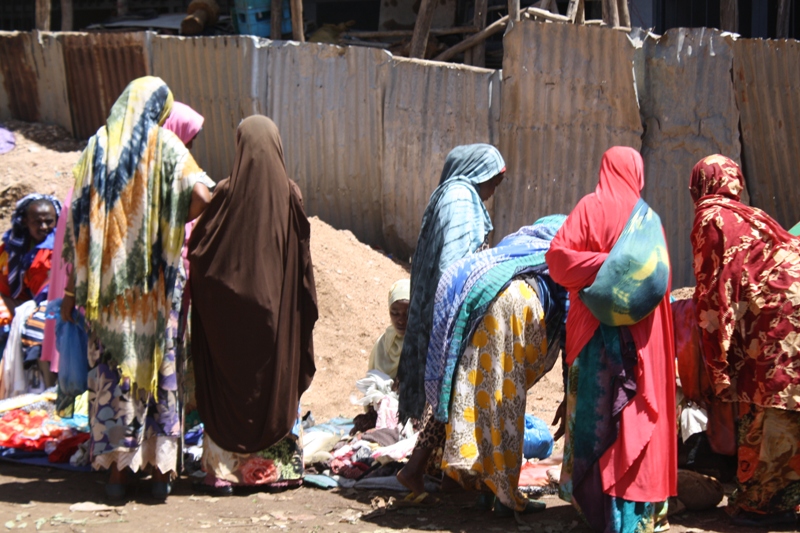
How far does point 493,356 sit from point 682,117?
3.81 m

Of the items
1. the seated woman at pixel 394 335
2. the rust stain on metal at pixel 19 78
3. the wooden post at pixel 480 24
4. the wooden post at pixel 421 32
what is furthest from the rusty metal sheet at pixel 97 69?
the seated woman at pixel 394 335

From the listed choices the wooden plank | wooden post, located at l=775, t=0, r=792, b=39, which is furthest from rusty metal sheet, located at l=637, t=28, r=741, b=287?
the wooden plank

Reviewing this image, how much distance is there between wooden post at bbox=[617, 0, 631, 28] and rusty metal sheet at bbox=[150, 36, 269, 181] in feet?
10.6

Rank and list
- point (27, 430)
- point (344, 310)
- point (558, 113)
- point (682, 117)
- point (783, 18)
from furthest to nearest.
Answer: point (783, 18)
point (344, 310)
point (558, 113)
point (682, 117)
point (27, 430)

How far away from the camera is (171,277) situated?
455cm

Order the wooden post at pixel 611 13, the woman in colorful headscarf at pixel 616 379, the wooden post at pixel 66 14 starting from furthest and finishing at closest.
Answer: the wooden post at pixel 66 14 < the wooden post at pixel 611 13 < the woman in colorful headscarf at pixel 616 379

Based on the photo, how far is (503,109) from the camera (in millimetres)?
7871

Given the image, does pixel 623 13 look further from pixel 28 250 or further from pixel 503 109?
pixel 28 250

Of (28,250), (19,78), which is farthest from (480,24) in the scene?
(28,250)

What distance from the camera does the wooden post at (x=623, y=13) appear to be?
8820mm

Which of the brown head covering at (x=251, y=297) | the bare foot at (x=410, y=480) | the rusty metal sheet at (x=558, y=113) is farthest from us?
the rusty metal sheet at (x=558, y=113)

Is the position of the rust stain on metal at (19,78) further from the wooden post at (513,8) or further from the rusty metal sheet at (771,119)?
the rusty metal sheet at (771,119)

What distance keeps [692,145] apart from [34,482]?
5.02 metres

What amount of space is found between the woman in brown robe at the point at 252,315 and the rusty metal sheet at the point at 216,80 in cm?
458
